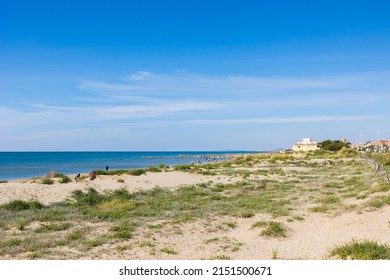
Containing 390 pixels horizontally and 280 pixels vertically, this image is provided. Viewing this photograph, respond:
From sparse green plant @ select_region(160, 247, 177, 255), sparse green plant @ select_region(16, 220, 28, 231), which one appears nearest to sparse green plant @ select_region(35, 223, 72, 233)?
sparse green plant @ select_region(16, 220, 28, 231)

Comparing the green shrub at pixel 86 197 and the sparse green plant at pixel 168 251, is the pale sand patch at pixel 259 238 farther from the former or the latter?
the green shrub at pixel 86 197

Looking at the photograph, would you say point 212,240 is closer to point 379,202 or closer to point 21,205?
point 379,202

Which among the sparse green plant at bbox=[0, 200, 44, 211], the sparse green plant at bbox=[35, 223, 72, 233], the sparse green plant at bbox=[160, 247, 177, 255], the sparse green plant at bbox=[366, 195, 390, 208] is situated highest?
the sparse green plant at bbox=[366, 195, 390, 208]

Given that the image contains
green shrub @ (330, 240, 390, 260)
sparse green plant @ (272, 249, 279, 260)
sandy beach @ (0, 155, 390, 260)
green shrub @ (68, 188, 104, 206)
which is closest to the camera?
green shrub @ (330, 240, 390, 260)

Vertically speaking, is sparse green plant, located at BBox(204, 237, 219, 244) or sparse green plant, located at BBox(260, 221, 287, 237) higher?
sparse green plant, located at BBox(260, 221, 287, 237)

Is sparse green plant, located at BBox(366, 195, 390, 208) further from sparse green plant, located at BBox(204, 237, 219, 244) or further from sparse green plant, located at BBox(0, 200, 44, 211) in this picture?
A: sparse green plant, located at BBox(0, 200, 44, 211)

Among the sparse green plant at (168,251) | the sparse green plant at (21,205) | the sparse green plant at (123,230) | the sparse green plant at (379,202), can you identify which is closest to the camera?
the sparse green plant at (168,251)

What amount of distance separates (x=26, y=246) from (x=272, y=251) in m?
6.54

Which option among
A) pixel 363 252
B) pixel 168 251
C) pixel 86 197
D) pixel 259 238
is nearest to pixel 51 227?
pixel 168 251

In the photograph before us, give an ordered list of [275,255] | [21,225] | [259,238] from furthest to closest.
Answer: [21,225] → [259,238] → [275,255]

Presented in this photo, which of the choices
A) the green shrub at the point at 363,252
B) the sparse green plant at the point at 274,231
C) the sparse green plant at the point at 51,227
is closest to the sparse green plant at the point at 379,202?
the sparse green plant at the point at 274,231

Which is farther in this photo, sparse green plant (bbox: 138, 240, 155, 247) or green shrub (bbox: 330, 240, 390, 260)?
sparse green plant (bbox: 138, 240, 155, 247)

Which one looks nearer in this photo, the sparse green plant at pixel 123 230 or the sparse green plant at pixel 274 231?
the sparse green plant at pixel 123 230

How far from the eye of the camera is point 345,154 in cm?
6359
